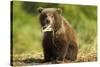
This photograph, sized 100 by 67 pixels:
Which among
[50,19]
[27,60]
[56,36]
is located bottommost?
[27,60]

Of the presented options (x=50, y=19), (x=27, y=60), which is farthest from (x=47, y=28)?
(x=27, y=60)

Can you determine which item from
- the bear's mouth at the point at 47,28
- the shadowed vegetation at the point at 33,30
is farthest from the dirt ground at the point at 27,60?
the bear's mouth at the point at 47,28

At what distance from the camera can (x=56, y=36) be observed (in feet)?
7.71

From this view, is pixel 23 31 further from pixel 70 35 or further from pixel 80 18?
pixel 80 18

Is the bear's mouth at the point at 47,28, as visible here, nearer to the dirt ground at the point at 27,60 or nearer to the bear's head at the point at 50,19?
the bear's head at the point at 50,19

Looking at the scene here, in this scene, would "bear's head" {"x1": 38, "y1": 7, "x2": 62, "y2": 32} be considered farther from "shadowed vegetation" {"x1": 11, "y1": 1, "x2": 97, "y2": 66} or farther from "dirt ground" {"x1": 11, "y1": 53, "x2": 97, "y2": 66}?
"dirt ground" {"x1": 11, "y1": 53, "x2": 97, "y2": 66}

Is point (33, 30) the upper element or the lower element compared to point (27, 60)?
upper

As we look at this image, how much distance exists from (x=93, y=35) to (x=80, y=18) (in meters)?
0.27

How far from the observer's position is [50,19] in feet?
7.64

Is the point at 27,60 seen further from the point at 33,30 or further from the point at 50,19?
the point at 50,19

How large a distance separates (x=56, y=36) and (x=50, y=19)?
20 centimetres

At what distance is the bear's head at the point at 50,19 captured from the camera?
231cm

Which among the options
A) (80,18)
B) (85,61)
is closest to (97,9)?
(80,18)

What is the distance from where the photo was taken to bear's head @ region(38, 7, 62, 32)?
2.31m
